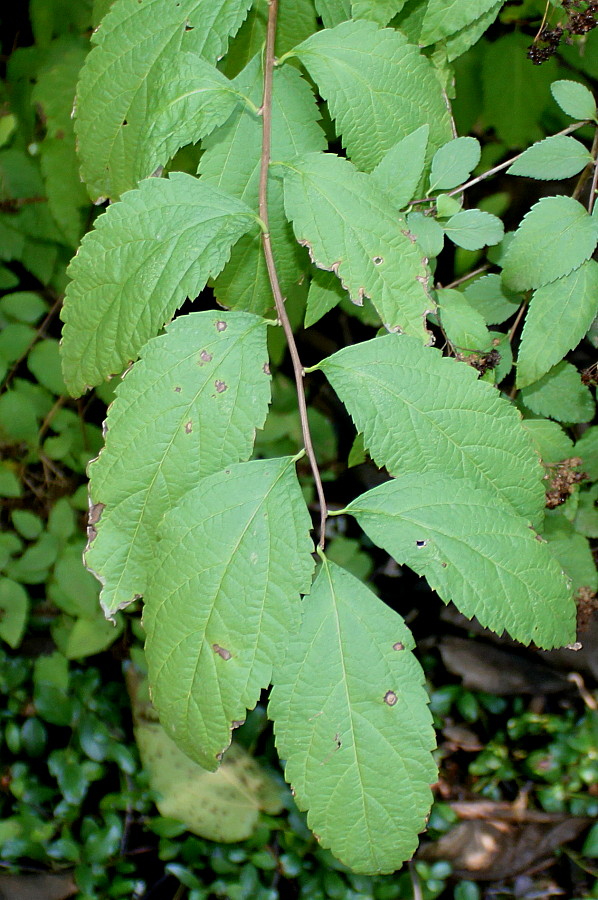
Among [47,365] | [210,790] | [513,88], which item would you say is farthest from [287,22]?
[210,790]

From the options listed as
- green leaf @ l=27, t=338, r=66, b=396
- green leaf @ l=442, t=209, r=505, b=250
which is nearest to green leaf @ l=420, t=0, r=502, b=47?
green leaf @ l=442, t=209, r=505, b=250

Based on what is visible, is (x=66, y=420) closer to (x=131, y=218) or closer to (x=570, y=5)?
(x=131, y=218)

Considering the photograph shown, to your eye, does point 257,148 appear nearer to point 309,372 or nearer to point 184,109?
point 184,109

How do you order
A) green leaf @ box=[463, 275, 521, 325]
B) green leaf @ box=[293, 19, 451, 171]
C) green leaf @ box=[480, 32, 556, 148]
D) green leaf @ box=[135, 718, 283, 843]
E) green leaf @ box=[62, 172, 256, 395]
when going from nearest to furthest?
green leaf @ box=[62, 172, 256, 395], green leaf @ box=[293, 19, 451, 171], green leaf @ box=[463, 275, 521, 325], green leaf @ box=[480, 32, 556, 148], green leaf @ box=[135, 718, 283, 843]

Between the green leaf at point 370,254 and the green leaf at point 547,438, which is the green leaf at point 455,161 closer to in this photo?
the green leaf at point 370,254

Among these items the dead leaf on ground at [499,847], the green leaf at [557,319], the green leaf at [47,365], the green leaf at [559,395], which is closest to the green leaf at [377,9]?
the green leaf at [557,319]

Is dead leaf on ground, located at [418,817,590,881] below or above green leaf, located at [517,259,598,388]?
below

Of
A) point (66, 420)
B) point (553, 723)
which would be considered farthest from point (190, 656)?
point (553, 723)

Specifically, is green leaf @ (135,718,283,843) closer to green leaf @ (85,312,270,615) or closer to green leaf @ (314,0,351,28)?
green leaf @ (85,312,270,615)
